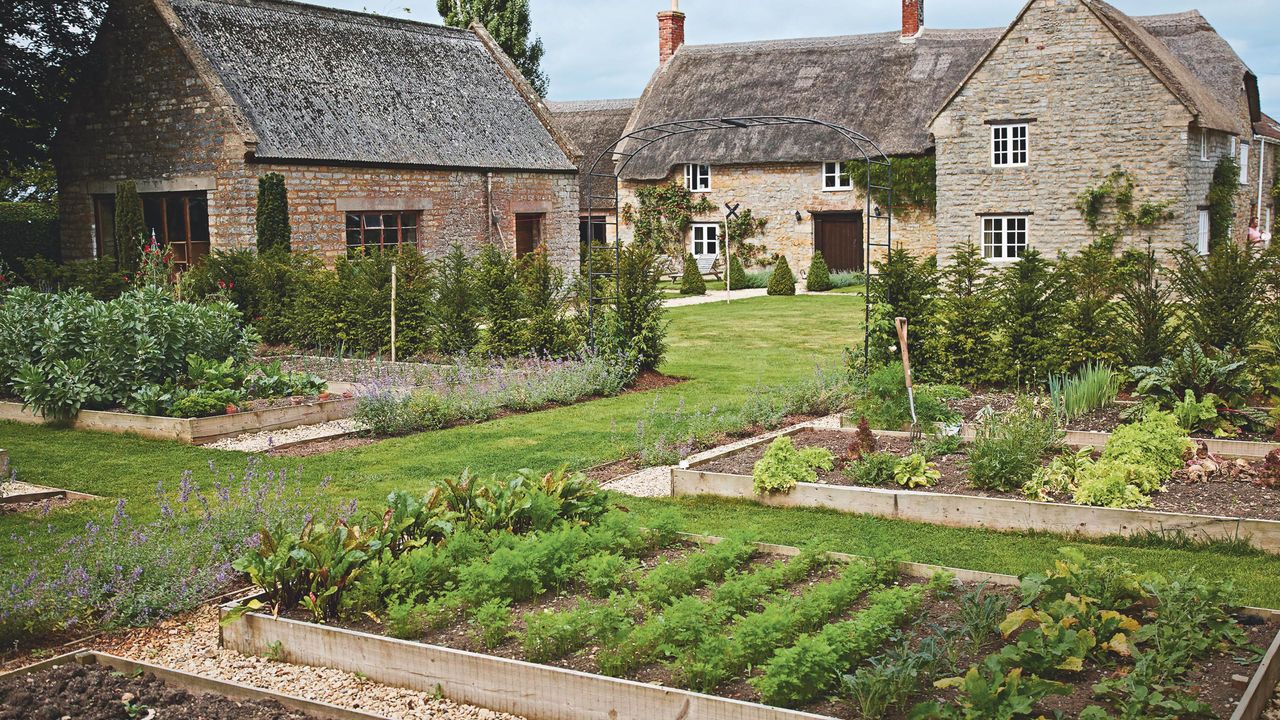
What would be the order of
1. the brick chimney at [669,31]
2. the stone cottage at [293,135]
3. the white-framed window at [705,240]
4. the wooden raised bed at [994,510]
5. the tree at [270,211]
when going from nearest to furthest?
the wooden raised bed at [994,510], the tree at [270,211], the stone cottage at [293,135], the white-framed window at [705,240], the brick chimney at [669,31]

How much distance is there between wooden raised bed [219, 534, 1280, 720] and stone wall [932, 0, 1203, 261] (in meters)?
21.5

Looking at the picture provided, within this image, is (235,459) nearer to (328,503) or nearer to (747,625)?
(328,503)

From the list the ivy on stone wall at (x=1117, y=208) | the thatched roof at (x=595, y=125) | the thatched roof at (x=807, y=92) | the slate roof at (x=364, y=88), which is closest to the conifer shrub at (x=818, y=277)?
the thatched roof at (x=807, y=92)

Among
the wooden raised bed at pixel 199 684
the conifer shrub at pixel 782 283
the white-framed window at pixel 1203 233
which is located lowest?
the wooden raised bed at pixel 199 684

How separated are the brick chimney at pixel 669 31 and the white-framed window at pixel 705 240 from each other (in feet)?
23.0

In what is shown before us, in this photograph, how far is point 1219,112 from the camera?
27922mm

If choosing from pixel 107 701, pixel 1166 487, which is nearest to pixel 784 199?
pixel 1166 487

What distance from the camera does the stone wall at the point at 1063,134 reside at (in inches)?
1012

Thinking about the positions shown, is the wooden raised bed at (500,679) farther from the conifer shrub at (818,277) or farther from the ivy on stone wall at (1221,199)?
the conifer shrub at (818,277)


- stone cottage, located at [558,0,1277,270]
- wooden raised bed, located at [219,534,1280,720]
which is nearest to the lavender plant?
wooden raised bed, located at [219,534,1280,720]

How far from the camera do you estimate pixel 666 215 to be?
36.2 m

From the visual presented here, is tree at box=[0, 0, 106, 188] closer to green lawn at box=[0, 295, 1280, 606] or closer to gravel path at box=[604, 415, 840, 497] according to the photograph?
green lawn at box=[0, 295, 1280, 606]

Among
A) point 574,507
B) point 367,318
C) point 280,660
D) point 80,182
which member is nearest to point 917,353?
point 574,507

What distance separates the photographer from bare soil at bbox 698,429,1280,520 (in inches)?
301
